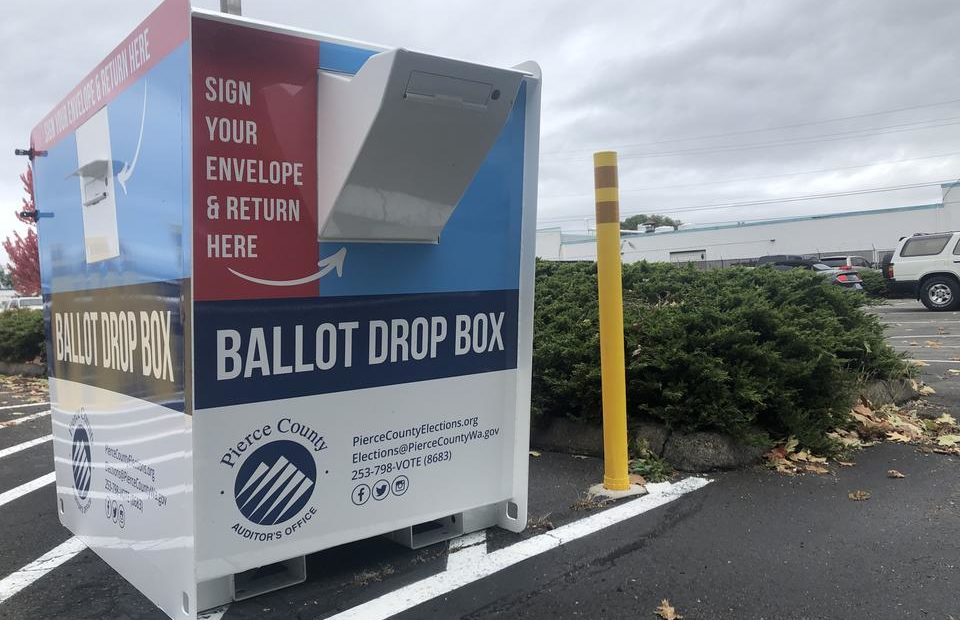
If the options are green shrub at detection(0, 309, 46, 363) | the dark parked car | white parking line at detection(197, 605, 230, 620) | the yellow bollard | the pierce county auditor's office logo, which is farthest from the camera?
the dark parked car

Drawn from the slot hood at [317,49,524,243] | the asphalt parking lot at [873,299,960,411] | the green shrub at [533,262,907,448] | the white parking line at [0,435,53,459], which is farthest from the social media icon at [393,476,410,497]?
the asphalt parking lot at [873,299,960,411]

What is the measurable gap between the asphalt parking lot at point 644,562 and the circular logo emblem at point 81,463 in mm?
421

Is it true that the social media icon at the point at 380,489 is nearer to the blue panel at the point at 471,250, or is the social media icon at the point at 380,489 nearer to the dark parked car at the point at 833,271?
the blue panel at the point at 471,250

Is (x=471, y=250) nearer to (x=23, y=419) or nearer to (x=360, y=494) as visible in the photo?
(x=360, y=494)

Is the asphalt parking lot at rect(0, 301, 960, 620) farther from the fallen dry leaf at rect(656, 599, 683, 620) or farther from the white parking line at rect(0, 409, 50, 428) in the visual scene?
the white parking line at rect(0, 409, 50, 428)

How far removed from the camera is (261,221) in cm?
254

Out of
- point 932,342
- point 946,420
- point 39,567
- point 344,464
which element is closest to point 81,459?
point 39,567

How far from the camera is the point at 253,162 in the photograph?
2.51 meters

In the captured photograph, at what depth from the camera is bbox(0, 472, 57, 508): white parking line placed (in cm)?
480

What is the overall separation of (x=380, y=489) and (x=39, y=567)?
1959mm

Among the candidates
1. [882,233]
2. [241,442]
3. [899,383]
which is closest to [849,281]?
[899,383]

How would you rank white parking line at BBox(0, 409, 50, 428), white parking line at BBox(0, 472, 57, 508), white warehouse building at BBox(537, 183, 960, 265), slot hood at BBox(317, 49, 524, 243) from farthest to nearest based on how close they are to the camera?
white warehouse building at BBox(537, 183, 960, 265), white parking line at BBox(0, 409, 50, 428), white parking line at BBox(0, 472, 57, 508), slot hood at BBox(317, 49, 524, 243)

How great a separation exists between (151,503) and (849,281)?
20.3 meters

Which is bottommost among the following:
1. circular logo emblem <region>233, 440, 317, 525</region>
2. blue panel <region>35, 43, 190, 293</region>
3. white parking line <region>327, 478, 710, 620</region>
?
white parking line <region>327, 478, 710, 620</region>
